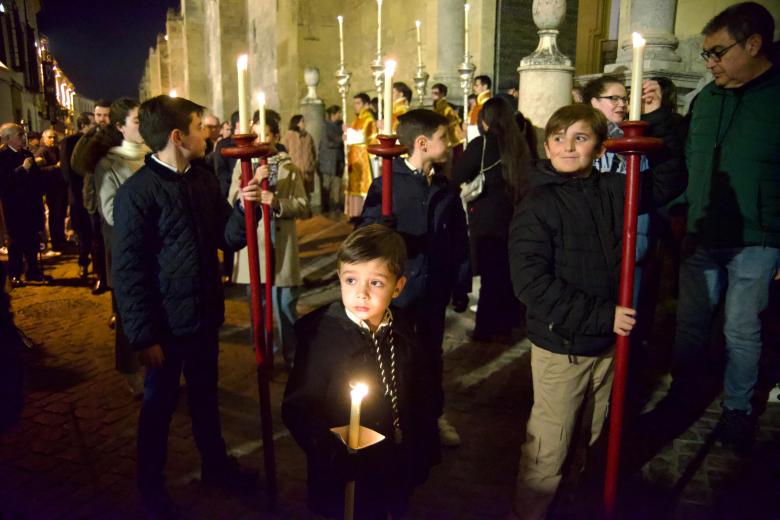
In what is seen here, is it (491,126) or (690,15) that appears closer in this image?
(491,126)

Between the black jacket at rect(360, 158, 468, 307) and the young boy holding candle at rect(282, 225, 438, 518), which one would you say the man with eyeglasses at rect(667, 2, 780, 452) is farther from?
the young boy holding candle at rect(282, 225, 438, 518)

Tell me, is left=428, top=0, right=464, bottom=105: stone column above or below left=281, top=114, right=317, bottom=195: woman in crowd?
above

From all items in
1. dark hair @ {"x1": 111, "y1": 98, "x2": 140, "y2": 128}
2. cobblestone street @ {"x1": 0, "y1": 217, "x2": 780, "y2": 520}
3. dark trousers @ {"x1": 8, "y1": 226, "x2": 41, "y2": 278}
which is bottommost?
cobblestone street @ {"x1": 0, "y1": 217, "x2": 780, "y2": 520}

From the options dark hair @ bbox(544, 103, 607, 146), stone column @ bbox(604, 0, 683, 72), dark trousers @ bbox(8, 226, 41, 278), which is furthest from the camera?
dark trousers @ bbox(8, 226, 41, 278)

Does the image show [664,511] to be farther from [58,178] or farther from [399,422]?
[58,178]

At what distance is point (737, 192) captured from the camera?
11.3 ft

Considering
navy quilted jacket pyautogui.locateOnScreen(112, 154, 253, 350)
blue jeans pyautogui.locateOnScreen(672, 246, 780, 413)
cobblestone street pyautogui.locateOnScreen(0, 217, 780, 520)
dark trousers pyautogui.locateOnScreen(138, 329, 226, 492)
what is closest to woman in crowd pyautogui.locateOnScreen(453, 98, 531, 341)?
cobblestone street pyautogui.locateOnScreen(0, 217, 780, 520)

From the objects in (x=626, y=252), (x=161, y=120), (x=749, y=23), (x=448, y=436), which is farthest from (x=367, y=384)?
(x=749, y=23)

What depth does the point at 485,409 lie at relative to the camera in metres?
4.06

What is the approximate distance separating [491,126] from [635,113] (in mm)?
3050

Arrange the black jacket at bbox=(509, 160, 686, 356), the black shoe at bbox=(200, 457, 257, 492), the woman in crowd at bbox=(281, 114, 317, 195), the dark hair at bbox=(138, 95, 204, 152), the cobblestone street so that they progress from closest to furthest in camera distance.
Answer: the black jacket at bbox=(509, 160, 686, 356), the dark hair at bbox=(138, 95, 204, 152), the cobblestone street, the black shoe at bbox=(200, 457, 257, 492), the woman in crowd at bbox=(281, 114, 317, 195)

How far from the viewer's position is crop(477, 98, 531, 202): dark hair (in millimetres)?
4832

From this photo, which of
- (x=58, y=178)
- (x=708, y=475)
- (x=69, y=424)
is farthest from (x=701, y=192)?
(x=58, y=178)

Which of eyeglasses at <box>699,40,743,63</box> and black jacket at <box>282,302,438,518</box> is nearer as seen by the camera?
black jacket at <box>282,302,438,518</box>
